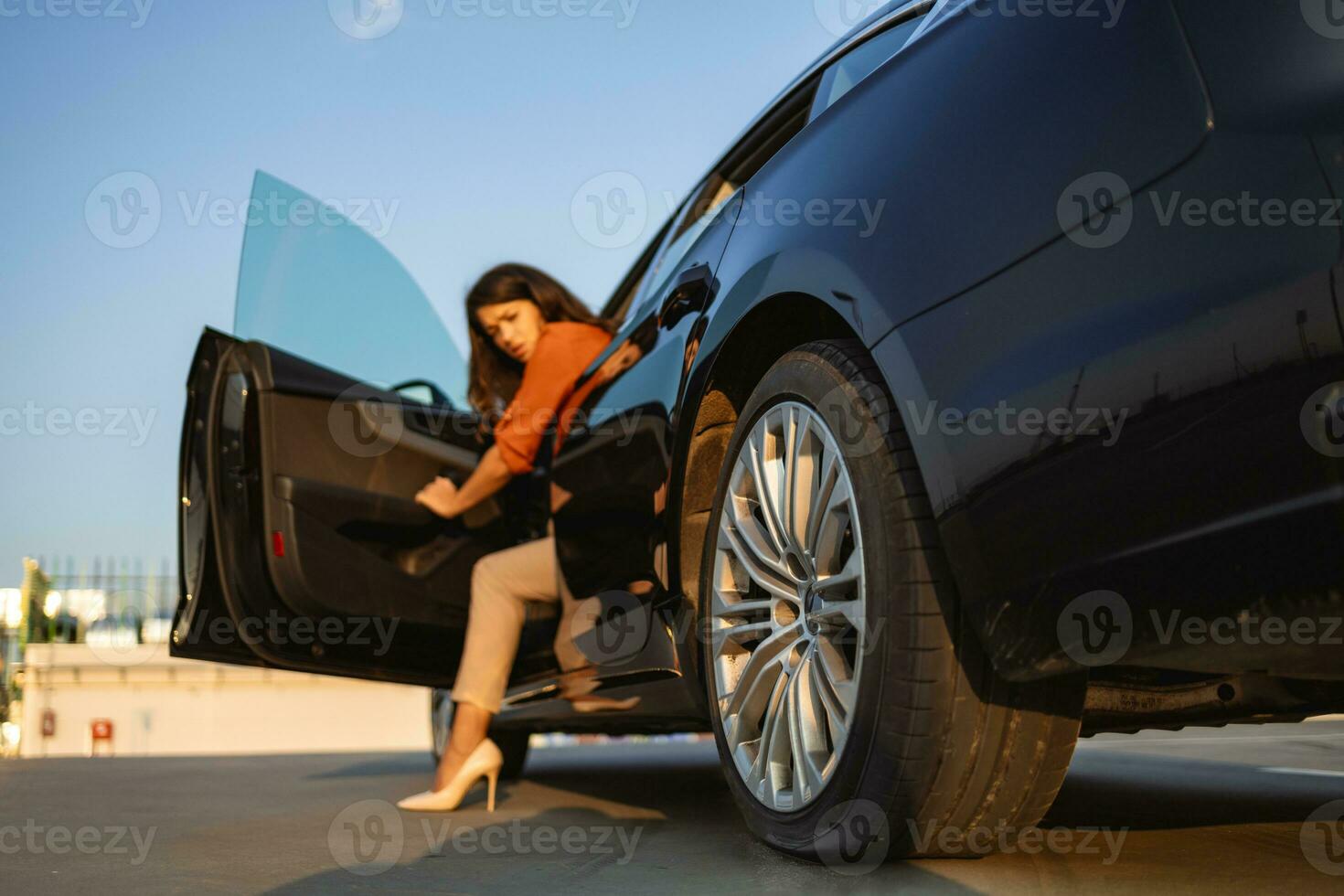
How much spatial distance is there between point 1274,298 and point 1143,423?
20 centimetres

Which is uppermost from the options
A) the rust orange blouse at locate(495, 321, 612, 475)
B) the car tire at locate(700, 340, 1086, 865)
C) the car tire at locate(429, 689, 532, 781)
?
the rust orange blouse at locate(495, 321, 612, 475)

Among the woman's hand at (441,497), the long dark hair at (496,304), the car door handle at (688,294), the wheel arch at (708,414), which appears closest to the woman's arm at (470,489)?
the woman's hand at (441,497)

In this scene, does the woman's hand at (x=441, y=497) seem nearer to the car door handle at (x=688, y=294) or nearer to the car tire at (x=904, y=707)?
the car door handle at (x=688, y=294)

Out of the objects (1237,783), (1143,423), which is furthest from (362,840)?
(1237,783)

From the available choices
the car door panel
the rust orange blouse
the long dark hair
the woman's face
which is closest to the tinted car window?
the car door panel

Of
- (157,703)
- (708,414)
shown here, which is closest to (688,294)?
(708,414)

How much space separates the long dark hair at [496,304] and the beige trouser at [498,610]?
0.67m

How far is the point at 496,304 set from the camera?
4.13m

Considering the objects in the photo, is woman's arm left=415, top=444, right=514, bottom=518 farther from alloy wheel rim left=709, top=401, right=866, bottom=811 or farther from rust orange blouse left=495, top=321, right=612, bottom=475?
alloy wheel rim left=709, top=401, right=866, bottom=811

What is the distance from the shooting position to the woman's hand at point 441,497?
3.77 metres

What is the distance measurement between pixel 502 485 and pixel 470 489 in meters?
0.10

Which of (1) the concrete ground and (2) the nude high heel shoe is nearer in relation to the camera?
(1) the concrete ground

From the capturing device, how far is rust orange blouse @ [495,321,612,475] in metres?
3.66

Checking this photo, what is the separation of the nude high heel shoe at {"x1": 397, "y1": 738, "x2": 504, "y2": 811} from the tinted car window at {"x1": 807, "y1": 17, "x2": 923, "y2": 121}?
6.21 ft
